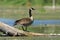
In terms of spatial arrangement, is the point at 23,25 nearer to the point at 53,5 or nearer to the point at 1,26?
the point at 1,26

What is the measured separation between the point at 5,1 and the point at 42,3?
3057 mm

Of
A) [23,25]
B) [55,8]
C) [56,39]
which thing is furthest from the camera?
[55,8]

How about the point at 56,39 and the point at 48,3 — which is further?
the point at 48,3

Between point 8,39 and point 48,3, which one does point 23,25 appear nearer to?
point 8,39

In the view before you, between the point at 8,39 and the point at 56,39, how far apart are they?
1330 millimetres

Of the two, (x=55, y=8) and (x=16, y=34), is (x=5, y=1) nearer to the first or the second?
(x=55, y=8)

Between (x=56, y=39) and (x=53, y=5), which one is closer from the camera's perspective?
(x=56, y=39)

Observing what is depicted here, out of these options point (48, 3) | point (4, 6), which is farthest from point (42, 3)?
point (4, 6)

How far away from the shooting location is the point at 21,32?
1039 centimetres

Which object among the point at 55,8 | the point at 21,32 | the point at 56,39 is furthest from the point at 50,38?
the point at 55,8

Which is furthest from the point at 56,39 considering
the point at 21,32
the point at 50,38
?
the point at 21,32

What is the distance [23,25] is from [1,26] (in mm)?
1094

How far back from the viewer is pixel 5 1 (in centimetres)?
2786

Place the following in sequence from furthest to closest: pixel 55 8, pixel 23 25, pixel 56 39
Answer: pixel 55 8 → pixel 23 25 → pixel 56 39
